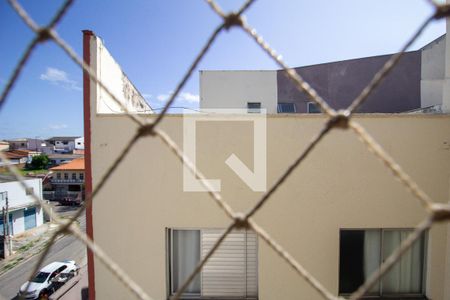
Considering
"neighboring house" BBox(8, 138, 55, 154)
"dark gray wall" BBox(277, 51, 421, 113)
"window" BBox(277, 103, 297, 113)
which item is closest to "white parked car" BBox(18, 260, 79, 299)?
"window" BBox(277, 103, 297, 113)

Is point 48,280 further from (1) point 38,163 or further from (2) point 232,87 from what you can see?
(1) point 38,163

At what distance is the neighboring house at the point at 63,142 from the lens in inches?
2160

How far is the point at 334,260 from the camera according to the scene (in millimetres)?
2904

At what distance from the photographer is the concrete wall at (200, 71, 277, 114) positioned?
1066 centimetres

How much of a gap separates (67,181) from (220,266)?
1208 inches

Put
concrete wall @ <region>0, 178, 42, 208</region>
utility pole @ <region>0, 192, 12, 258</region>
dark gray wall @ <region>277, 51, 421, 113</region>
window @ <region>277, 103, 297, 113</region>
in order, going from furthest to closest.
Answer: concrete wall @ <region>0, 178, 42, 208</region> → utility pole @ <region>0, 192, 12, 258</region> → window @ <region>277, 103, 297, 113</region> → dark gray wall @ <region>277, 51, 421, 113</region>

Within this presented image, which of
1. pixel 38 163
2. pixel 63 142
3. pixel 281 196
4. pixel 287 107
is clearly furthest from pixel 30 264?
pixel 63 142

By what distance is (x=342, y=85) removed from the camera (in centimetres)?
930

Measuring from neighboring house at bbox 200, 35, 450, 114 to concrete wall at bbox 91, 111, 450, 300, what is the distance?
12.5ft

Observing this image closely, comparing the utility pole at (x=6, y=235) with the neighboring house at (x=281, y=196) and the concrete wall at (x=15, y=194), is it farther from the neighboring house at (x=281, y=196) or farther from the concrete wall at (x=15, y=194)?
the neighboring house at (x=281, y=196)

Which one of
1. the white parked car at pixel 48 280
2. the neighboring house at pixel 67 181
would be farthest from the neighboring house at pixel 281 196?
the neighboring house at pixel 67 181

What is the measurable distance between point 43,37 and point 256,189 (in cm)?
239

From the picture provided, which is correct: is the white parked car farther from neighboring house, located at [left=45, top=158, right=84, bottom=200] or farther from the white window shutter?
neighboring house, located at [left=45, top=158, right=84, bottom=200]

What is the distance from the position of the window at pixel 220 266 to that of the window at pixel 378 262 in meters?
1.15
